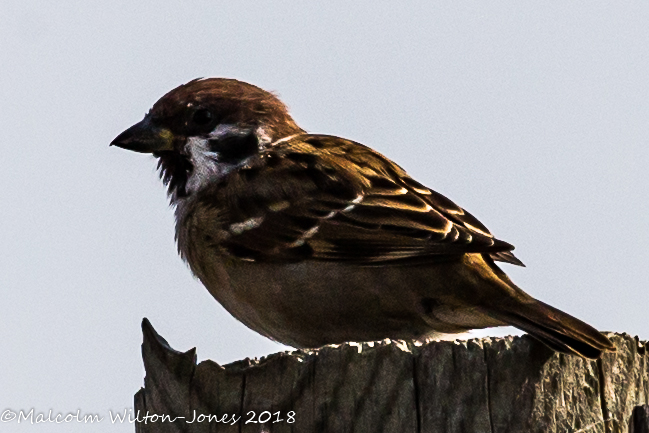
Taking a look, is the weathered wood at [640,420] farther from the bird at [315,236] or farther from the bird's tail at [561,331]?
the bird at [315,236]

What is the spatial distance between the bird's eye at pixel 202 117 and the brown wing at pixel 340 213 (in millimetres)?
483

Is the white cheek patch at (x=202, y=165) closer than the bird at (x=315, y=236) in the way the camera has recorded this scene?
No

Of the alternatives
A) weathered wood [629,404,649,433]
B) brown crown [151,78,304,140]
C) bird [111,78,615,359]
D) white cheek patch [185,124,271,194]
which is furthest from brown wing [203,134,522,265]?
weathered wood [629,404,649,433]

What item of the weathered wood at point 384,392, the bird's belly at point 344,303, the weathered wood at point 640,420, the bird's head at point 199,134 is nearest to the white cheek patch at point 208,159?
the bird's head at point 199,134

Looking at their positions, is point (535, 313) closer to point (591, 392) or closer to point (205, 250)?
point (591, 392)

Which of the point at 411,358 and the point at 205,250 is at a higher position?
the point at 205,250

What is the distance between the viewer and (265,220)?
5.43 meters

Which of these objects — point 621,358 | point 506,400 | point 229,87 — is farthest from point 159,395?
point 229,87

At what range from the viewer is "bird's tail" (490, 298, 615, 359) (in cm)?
366

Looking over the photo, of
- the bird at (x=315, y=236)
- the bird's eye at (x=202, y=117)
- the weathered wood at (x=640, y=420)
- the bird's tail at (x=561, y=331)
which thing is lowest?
the weathered wood at (x=640, y=420)

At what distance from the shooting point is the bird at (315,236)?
4758mm

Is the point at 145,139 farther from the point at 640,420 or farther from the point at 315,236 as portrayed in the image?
the point at 640,420

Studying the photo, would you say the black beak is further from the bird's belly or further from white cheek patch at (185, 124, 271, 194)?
the bird's belly

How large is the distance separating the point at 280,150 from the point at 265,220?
70 centimetres
